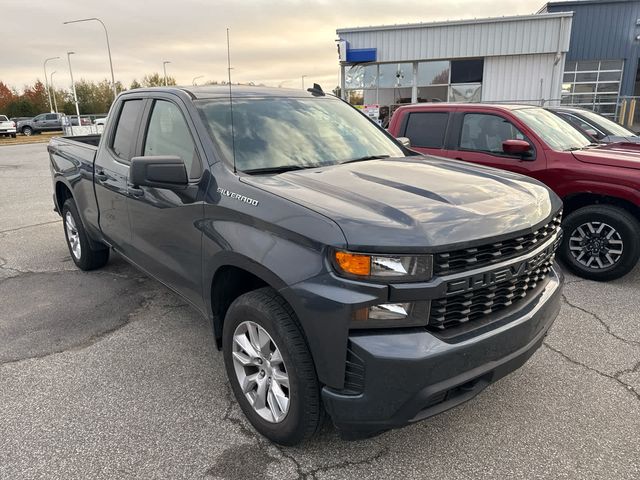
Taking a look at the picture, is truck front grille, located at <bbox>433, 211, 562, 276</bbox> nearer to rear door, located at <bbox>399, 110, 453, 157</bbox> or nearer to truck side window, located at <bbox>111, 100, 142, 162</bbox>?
truck side window, located at <bbox>111, 100, 142, 162</bbox>

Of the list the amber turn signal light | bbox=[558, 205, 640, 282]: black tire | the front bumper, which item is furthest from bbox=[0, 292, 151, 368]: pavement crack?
bbox=[558, 205, 640, 282]: black tire

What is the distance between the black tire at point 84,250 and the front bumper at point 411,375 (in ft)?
12.6

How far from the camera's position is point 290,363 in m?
2.29

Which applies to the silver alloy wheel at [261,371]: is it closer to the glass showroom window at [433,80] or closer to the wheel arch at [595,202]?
the wheel arch at [595,202]

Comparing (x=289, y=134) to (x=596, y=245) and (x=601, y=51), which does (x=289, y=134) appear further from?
(x=601, y=51)

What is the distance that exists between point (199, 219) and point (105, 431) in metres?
1.30

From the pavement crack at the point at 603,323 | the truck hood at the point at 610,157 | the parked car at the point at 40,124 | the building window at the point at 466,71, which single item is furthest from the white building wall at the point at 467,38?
the parked car at the point at 40,124

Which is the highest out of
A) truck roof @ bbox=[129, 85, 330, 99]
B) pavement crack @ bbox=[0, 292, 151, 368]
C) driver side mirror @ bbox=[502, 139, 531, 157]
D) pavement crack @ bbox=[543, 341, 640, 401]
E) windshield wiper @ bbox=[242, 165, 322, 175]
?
truck roof @ bbox=[129, 85, 330, 99]

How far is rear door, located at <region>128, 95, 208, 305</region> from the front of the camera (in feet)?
9.80

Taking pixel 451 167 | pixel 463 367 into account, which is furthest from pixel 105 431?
pixel 451 167

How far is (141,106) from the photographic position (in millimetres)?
3887

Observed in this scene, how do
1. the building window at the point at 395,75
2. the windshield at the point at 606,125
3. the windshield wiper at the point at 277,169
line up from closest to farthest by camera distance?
the windshield wiper at the point at 277,169 → the windshield at the point at 606,125 → the building window at the point at 395,75

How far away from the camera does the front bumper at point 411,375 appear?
206 centimetres

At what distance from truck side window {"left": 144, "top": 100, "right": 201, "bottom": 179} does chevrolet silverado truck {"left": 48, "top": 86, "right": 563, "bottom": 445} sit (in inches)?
0.6
